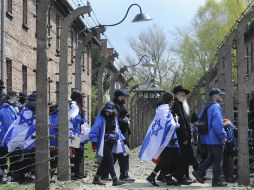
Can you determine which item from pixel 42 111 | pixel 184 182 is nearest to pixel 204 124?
pixel 184 182

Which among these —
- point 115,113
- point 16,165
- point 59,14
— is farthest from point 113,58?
point 59,14

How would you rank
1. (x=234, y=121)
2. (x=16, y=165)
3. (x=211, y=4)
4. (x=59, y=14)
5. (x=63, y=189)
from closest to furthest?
(x=63, y=189) < (x=16, y=165) < (x=234, y=121) < (x=59, y=14) < (x=211, y=4)

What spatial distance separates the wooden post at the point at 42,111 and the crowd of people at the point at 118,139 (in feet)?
5.63

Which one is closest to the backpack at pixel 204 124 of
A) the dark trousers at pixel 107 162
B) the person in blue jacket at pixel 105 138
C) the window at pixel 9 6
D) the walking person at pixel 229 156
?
the walking person at pixel 229 156

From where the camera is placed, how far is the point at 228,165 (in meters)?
13.6

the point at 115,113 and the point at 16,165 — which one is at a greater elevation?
the point at 115,113

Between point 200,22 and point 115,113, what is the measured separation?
166ft

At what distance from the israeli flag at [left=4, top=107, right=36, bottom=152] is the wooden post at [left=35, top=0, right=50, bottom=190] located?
1.94 meters

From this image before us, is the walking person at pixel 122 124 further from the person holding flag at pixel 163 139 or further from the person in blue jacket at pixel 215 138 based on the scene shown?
the person in blue jacket at pixel 215 138

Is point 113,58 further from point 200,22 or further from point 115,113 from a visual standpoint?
point 200,22

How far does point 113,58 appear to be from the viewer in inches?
626

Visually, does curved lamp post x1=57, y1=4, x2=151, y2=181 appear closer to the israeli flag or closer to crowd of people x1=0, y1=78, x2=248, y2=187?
crowd of people x1=0, y1=78, x2=248, y2=187

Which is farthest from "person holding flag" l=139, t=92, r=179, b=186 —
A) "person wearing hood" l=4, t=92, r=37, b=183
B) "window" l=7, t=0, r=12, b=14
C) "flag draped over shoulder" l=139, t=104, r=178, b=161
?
"window" l=7, t=0, r=12, b=14

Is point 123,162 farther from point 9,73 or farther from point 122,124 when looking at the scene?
point 9,73
